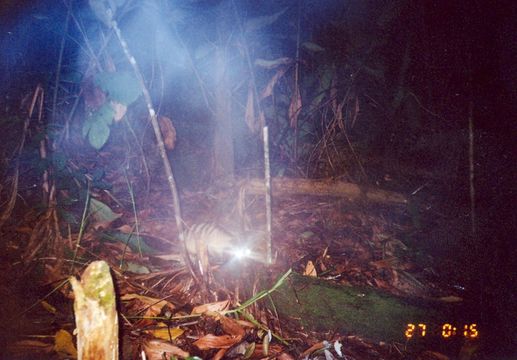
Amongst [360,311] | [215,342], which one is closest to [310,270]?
[360,311]

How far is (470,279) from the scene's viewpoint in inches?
100

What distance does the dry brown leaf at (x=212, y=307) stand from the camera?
1950 millimetres

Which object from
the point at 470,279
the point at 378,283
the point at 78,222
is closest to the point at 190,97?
the point at 78,222

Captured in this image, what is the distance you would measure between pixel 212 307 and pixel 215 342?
0.83 ft

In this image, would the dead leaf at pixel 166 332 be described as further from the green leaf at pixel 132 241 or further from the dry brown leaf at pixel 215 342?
the green leaf at pixel 132 241

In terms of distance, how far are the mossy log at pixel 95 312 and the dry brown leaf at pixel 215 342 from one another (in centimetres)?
54

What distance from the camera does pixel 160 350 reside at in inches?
64.6

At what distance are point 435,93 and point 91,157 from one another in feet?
17.4

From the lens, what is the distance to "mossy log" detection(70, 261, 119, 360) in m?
1.30

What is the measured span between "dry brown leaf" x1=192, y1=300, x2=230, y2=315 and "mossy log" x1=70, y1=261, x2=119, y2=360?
664 mm

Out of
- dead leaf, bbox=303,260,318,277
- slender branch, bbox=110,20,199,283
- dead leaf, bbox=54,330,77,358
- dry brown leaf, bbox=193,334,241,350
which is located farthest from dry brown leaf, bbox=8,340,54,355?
dead leaf, bbox=303,260,318,277

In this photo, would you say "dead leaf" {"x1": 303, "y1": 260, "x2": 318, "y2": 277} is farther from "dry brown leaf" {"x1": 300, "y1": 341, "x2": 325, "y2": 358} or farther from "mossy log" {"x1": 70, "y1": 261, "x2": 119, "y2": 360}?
"mossy log" {"x1": 70, "y1": 261, "x2": 119, "y2": 360}

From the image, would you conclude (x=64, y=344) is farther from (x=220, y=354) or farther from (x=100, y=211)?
(x=100, y=211)

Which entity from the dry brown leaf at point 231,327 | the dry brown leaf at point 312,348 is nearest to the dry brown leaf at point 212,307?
the dry brown leaf at point 231,327
